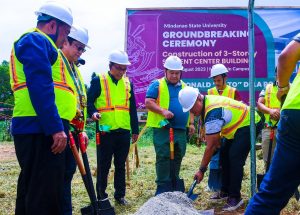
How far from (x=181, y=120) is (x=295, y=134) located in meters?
2.89

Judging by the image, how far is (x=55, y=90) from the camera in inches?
124

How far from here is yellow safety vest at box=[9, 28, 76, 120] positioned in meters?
2.94

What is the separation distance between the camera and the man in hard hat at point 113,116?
5.11 meters

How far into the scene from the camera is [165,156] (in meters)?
5.27

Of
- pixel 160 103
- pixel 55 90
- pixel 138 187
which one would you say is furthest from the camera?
pixel 138 187

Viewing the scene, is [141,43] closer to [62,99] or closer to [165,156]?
[165,156]

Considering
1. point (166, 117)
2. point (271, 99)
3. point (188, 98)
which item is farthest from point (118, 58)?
point (271, 99)

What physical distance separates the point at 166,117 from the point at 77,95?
5.62 feet

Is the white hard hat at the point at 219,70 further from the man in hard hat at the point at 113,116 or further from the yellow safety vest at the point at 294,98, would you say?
the yellow safety vest at the point at 294,98

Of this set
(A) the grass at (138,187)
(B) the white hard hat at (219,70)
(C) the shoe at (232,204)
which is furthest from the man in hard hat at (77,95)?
(B) the white hard hat at (219,70)

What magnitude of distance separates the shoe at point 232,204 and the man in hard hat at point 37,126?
2.28m

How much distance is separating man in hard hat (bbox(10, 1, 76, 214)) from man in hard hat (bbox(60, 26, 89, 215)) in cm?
55

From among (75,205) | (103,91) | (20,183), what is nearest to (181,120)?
(103,91)

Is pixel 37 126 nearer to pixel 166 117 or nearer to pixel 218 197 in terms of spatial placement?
pixel 166 117
